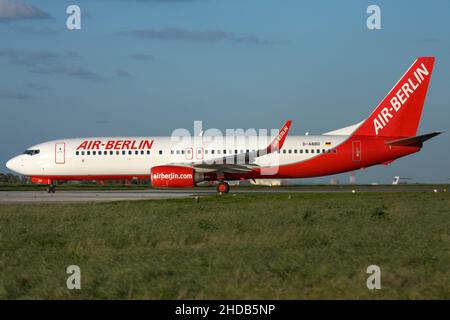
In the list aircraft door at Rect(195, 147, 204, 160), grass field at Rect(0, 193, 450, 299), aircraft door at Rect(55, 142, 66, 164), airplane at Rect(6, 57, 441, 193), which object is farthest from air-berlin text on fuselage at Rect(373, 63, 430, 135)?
aircraft door at Rect(55, 142, 66, 164)

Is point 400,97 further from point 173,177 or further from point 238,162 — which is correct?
point 173,177

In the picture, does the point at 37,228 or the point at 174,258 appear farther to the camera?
the point at 37,228

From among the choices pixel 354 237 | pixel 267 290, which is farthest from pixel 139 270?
pixel 354 237

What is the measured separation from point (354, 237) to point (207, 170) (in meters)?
27.2

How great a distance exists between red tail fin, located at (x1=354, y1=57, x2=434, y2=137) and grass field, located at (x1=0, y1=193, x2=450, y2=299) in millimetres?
20704

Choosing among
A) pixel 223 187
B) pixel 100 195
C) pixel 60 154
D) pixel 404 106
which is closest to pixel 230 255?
pixel 223 187

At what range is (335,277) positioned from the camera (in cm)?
997

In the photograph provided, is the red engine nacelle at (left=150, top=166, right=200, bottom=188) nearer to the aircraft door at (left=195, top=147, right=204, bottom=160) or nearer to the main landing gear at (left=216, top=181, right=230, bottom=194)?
the main landing gear at (left=216, top=181, right=230, bottom=194)

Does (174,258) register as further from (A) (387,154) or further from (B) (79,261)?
(A) (387,154)

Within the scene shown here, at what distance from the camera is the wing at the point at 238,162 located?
4122cm

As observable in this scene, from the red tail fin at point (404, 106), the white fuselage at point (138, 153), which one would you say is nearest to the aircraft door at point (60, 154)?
the white fuselage at point (138, 153)

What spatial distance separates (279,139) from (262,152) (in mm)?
1578

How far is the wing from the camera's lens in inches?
1623

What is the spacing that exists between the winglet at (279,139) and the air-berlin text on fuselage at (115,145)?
8142 millimetres
